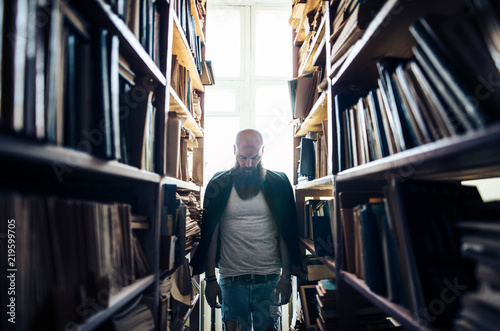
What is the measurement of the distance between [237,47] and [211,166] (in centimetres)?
169

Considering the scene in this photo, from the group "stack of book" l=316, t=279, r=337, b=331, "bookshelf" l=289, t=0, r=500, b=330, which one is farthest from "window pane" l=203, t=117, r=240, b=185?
"bookshelf" l=289, t=0, r=500, b=330

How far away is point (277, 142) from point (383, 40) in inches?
93.8

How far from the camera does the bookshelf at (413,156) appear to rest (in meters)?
0.48

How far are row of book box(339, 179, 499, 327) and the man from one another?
1.07 m

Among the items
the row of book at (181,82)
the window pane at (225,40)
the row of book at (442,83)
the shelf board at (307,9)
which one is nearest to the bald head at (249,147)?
the row of book at (181,82)

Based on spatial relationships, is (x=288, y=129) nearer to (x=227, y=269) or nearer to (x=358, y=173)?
(x=227, y=269)

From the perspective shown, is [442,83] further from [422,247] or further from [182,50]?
[182,50]

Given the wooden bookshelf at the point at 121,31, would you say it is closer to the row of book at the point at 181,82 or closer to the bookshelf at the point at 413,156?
the row of book at the point at 181,82

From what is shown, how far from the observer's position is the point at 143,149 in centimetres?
92

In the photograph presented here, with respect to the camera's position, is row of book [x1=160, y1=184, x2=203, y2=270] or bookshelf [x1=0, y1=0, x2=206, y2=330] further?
row of book [x1=160, y1=184, x2=203, y2=270]

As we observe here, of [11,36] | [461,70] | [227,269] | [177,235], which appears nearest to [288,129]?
[227,269]

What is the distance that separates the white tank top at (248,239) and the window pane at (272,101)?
1.71 meters

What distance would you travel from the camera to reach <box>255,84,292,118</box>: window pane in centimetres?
331

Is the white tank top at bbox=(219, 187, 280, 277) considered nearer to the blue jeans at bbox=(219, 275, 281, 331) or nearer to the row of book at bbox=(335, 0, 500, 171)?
the blue jeans at bbox=(219, 275, 281, 331)
